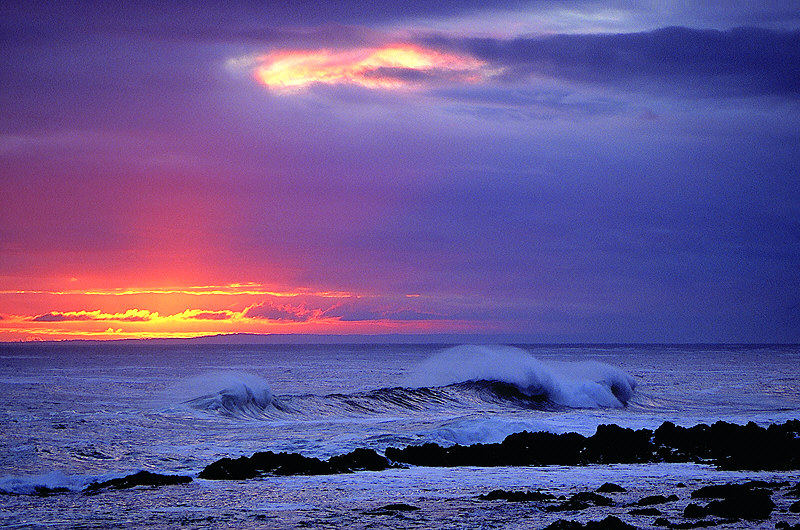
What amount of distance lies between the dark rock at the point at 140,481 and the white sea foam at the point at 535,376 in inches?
1088

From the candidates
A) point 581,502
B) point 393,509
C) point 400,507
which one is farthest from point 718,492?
point 393,509

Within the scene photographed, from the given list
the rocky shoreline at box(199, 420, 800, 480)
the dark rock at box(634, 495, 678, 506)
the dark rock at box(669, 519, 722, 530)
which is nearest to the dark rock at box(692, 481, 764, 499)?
the dark rock at box(634, 495, 678, 506)

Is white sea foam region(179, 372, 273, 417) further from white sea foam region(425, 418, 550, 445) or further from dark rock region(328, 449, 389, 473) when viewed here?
dark rock region(328, 449, 389, 473)

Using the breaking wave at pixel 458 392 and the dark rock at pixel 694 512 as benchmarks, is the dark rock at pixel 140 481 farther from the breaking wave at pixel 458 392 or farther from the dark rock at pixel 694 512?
the breaking wave at pixel 458 392

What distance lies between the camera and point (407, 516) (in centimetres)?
1133

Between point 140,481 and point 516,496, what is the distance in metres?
6.86

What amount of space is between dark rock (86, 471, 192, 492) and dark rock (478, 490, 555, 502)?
18.8ft

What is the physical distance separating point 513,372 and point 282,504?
31195 millimetres

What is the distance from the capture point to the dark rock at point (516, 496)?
1273 cm

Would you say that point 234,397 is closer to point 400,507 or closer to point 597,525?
point 400,507

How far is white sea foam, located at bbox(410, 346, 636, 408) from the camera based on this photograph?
40.6 m

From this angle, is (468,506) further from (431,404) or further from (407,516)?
(431,404)

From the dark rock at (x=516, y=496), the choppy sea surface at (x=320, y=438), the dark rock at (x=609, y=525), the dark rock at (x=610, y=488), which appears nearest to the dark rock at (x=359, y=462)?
the choppy sea surface at (x=320, y=438)

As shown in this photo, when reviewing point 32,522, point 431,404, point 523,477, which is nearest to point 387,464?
point 523,477
